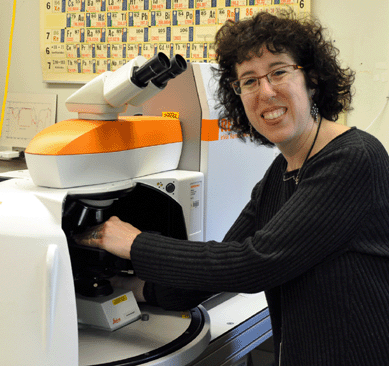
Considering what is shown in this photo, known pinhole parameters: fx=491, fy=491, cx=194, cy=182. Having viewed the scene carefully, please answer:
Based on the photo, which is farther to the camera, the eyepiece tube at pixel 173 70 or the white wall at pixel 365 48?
the white wall at pixel 365 48

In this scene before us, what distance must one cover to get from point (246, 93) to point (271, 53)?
0.33 ft

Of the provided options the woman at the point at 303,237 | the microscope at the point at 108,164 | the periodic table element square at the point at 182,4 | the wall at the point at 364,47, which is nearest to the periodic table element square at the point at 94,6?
the periodic table element square at the point at 182,4

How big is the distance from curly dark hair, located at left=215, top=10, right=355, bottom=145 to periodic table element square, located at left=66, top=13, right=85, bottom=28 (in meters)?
1.99

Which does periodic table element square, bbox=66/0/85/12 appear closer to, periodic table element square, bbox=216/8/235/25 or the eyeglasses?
periodic table element square, bbox=216/8/235/25

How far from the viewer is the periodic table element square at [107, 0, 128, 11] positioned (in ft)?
9.14

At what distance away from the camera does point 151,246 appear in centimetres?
98

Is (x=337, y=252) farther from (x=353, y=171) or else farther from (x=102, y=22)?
(x=102, y=22)

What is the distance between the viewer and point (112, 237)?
1012 mm

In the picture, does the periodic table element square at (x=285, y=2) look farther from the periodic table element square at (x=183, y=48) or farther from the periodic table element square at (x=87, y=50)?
the periodic table element square at (x=87, y=50)

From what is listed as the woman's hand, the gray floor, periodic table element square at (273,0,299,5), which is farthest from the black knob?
periodic table element square at (273,0,299,5)

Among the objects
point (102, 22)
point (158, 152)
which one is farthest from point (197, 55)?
point (158, 152)

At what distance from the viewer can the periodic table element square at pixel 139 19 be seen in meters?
2.72

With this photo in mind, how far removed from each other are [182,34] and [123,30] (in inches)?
15.7

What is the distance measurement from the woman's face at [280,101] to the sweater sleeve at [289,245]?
0.11 m
